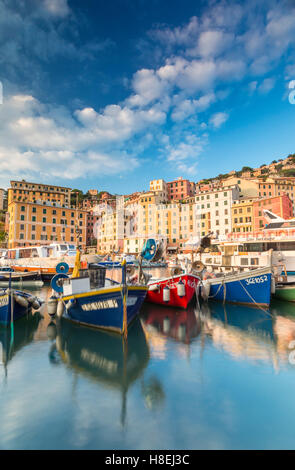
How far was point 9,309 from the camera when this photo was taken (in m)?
13.1

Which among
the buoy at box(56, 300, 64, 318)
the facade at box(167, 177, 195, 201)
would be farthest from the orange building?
the buoy at box(56, 300, 64, 318)

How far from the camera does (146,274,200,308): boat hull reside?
16.7 m

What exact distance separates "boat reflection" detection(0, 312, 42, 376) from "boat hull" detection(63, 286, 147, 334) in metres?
2.40

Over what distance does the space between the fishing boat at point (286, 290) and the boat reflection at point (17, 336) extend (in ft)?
57.7

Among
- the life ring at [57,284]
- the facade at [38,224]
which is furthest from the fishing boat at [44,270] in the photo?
the life ring at [57,284]

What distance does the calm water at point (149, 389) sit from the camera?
5363 mm

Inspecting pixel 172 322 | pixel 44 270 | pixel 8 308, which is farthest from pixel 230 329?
pixel 44 270

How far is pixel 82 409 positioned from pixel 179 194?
275 ft

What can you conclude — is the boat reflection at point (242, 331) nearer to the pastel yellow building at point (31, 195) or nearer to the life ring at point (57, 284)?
the life ring at point (57, 284)

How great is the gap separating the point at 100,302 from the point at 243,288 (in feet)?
36.3

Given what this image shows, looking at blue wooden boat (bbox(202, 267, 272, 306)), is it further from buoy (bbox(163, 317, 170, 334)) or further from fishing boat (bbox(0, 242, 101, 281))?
fishing boat (bbox(0, 242, 101, 281))

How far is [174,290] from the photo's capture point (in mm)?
17609

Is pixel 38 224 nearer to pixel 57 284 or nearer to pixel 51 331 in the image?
pixel 57 284
